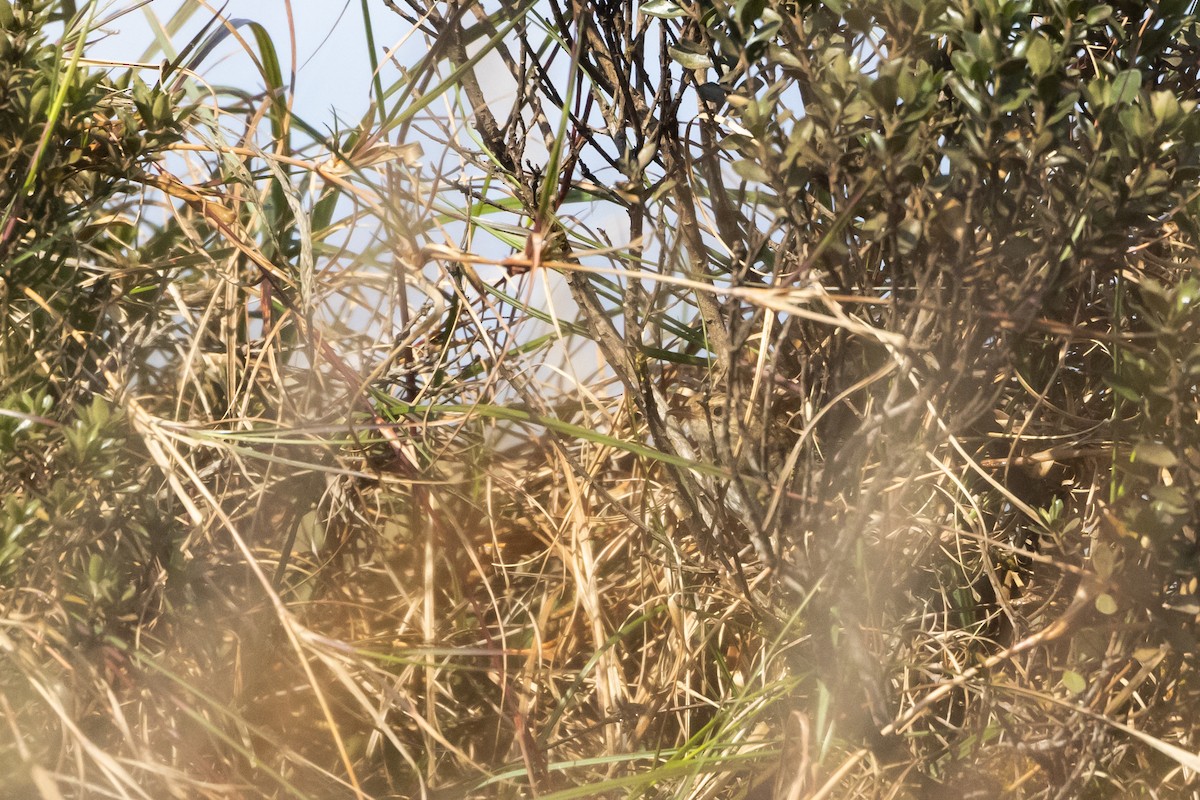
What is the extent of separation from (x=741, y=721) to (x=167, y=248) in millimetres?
736

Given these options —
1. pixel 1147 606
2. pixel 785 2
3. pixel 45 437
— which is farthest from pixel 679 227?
pixel 45 437

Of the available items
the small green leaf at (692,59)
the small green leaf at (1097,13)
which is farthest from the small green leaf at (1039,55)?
the small green leaf at (692,59)

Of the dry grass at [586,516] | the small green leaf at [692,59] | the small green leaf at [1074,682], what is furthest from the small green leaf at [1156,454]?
the small green leaf at [692,59]

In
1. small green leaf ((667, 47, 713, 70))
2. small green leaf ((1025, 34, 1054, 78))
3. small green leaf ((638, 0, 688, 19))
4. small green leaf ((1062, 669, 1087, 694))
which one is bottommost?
small green leaf ((1062, 669, 1087, 694))

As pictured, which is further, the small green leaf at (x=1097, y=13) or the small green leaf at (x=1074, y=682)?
the small green leaf at (x=1074, y=682)

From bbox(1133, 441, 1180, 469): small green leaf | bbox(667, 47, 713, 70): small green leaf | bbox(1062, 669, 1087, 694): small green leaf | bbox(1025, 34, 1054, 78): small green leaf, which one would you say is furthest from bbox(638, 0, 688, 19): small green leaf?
bbox(1062, 669, 1087, 694): small green leaf

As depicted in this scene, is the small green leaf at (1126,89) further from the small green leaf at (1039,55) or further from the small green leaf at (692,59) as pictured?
the small green leaf at (692,59)

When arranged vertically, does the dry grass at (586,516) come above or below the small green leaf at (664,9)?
below

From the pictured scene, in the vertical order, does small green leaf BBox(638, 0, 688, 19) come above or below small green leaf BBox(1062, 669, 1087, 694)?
above

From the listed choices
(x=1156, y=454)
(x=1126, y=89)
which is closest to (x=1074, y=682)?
(x=1156, y=454)

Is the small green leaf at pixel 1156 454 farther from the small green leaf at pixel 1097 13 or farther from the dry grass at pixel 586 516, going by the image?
the small green leaf at pixel 1097 13

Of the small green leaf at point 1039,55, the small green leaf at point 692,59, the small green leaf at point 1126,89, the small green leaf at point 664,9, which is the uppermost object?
the small green leaf at point 664,9

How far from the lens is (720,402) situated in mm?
802

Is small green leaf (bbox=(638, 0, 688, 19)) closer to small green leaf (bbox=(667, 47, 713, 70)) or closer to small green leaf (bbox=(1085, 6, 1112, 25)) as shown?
small green leaf (bbox=(667, 47, 713, 70))
